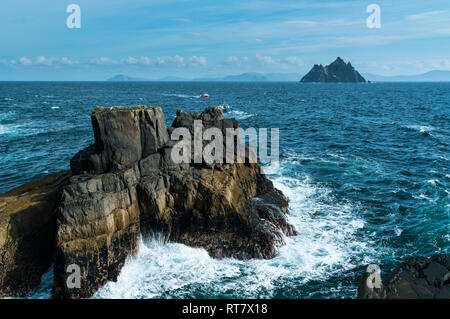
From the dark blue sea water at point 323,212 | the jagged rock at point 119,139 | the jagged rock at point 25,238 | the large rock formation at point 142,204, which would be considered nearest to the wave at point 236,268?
the dark blue sea water at point 323,212

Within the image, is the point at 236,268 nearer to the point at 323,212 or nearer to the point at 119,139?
the point at 323,212

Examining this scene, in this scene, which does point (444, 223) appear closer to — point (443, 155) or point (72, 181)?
point (443, 155)

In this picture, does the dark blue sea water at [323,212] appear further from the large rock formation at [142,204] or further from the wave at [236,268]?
the large rock formation at [142,204]

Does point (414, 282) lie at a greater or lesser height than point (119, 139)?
lesser

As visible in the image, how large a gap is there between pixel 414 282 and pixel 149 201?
14.2 meters

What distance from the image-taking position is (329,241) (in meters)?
21.6

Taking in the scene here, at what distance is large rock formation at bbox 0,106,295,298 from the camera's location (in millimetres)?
17234

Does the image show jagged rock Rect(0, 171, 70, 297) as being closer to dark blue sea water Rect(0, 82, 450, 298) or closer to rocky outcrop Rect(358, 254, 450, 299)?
dark blue sea water Rect(0, 82, 450, 298)

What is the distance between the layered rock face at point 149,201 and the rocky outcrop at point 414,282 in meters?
8.46

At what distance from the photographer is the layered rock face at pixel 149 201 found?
17562 millimetres

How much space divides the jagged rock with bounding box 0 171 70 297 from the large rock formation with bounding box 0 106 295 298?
127mm

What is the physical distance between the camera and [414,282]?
12438 millimetres

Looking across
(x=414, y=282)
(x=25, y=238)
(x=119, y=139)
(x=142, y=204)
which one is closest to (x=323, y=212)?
(x=414, y=282)

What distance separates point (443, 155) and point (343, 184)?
17580mm
